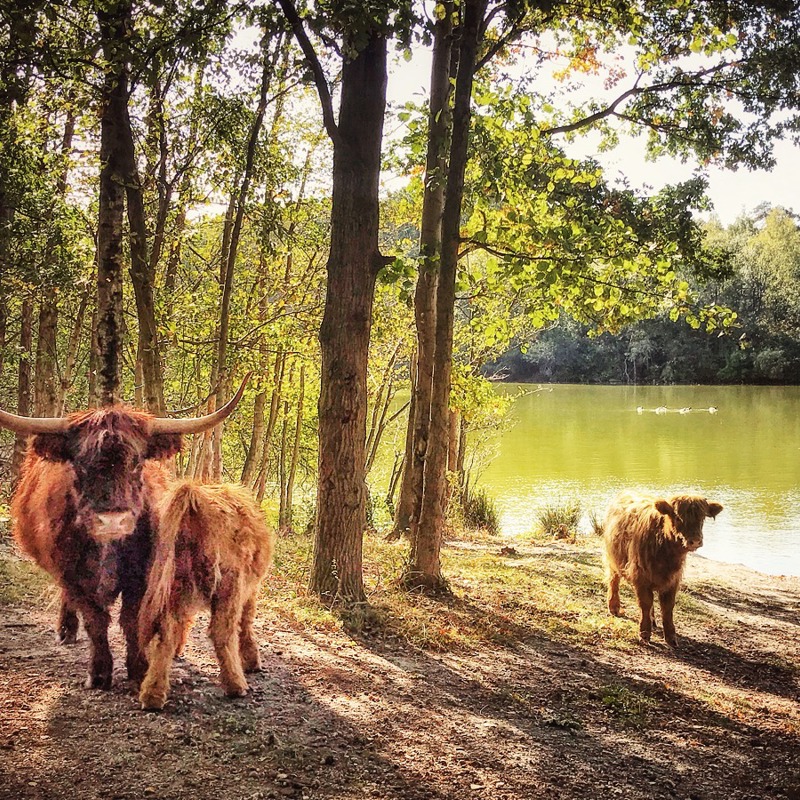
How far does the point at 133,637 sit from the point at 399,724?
148 centimetres

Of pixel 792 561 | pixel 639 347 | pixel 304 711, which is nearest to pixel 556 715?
pixel 304 711

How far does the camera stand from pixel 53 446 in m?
3.31

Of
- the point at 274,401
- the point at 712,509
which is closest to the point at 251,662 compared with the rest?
the point at 712,509

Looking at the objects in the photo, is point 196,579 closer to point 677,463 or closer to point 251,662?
point 251,662

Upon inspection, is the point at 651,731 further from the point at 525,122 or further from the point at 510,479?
the point at 510,479

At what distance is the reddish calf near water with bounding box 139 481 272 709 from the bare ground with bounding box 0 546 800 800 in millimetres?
186

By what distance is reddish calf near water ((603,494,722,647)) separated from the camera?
238 inches

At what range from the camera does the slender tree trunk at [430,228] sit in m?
7.20

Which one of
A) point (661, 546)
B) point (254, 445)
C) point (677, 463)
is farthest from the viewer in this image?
point (677, 463)

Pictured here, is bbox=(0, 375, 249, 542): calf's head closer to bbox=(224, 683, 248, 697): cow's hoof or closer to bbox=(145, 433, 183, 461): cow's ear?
bbox=(145, 433, 183, 461): cow's ear

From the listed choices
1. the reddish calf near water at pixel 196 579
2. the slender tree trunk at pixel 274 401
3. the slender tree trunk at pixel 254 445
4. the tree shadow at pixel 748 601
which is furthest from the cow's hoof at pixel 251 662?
the slender tree trunk at pixel 254 445

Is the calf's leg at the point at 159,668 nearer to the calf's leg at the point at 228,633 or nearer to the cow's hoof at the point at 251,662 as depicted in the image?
the calf's leg at the point at 228,633

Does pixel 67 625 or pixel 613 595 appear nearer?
pixel 67 625

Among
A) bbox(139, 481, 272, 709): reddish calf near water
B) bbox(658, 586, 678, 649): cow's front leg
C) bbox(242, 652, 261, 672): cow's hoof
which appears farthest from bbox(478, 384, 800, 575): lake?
bbox(139, 481, 272, 709): reddish calf near water
